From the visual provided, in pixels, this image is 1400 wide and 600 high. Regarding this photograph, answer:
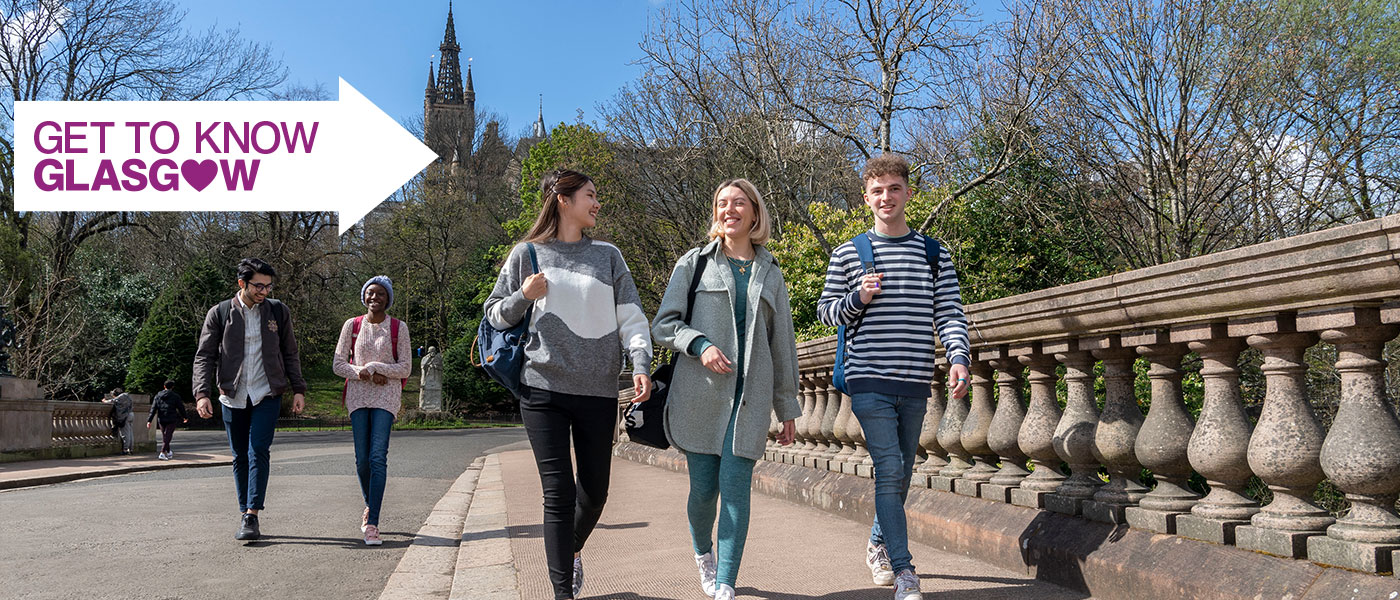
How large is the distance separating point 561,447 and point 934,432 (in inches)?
82.3

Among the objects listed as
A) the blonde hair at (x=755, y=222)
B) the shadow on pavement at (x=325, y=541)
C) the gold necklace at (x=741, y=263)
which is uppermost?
the blonde hair at (x=755, y=222)

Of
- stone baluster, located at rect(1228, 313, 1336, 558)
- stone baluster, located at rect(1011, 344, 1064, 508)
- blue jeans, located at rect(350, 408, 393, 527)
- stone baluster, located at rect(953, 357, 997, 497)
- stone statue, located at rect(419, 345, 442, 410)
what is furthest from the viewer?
stone statue, located at rect(419, 345, 442, 410)

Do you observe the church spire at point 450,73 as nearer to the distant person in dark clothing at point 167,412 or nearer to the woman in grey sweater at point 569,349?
the distant person in dark clothing at point 167,412

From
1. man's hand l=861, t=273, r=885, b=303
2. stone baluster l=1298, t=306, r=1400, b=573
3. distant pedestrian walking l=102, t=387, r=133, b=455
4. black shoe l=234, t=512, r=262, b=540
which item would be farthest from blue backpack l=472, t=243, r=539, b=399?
distant pedestrian walking l=102, t=387, r=133, b=455

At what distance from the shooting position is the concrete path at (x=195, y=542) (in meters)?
4.88

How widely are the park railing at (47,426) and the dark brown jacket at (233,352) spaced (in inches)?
510

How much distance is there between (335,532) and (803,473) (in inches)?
121

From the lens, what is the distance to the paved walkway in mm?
3912

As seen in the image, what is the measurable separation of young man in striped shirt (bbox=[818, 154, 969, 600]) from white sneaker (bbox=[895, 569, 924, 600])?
121mm

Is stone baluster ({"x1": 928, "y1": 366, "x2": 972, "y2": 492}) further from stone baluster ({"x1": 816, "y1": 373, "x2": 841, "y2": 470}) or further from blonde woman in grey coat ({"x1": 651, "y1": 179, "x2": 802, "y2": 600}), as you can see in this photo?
stone baluster ({"x1": 816, "y1": 373, "x2": 841, "y2": 470})

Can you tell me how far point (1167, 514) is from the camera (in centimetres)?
334

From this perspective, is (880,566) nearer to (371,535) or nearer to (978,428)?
(978,428)

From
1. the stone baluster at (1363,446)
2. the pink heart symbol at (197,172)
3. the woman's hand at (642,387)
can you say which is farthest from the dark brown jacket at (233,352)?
the pink heart symbol at (197,172)

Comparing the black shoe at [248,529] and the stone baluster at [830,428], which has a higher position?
the stone baluster at [830,428]
